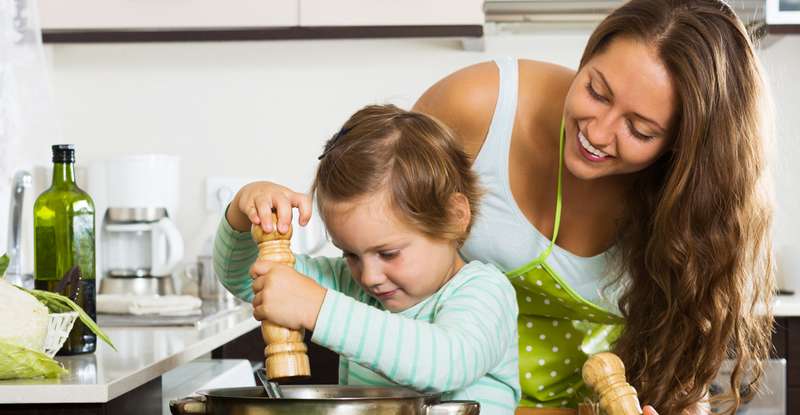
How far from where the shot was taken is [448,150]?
1203mm

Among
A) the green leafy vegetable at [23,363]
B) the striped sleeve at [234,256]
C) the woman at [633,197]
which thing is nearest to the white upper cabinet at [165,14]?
the woman at [633,197]

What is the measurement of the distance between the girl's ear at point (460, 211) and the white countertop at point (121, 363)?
0.39 meters

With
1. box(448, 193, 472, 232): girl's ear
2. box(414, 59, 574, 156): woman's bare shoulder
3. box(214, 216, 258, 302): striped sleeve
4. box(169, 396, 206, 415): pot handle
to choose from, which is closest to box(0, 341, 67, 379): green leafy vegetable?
box(214, 216, 258, 302): striped sleeve

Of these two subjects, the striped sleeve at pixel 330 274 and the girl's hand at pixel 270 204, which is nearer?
the girl's hand at pixel 270 204

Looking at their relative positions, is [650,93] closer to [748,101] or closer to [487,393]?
[748,101]

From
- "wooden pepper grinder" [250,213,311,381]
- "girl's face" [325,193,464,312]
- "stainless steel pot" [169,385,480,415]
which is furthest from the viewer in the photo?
"girl's face" [325,193,464,312]

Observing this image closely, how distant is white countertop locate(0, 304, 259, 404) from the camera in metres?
1.12

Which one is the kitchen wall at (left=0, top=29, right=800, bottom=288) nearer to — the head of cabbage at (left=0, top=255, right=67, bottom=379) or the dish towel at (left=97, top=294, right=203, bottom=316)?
the dish towel at (left=97, top=294, right=203, bottom=316)

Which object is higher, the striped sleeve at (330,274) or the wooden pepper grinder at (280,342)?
the wooden pepper grinder at (280,342)

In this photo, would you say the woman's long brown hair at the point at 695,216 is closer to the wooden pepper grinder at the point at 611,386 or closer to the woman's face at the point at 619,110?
the woman's face at the point at 619,110

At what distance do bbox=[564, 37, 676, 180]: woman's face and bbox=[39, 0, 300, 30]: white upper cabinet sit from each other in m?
1.39

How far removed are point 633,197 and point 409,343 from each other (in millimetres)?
607

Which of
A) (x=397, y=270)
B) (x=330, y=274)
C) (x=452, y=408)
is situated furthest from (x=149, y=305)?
(x=452, y=408)

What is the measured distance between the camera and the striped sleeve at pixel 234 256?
1248 millimetres
